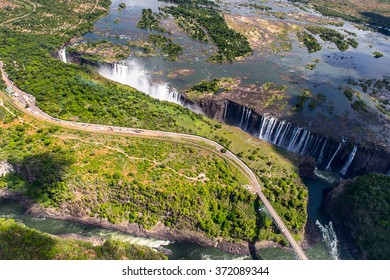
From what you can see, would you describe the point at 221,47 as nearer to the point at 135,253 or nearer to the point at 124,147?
the point at 124,147

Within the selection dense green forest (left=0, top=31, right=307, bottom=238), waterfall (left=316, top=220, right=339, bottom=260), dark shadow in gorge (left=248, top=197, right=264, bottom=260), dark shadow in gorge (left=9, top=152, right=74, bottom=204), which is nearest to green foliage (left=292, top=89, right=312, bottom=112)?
dense green forest (left=0, top=31, right=307, bottom=238)

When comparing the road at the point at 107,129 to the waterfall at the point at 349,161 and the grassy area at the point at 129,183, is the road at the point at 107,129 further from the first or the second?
the waterfall at the point at 349,161

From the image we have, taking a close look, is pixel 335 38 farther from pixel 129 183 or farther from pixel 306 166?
pixel 129 183

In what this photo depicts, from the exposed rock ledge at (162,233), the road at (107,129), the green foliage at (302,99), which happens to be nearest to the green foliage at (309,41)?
the green foliage at (302,99)

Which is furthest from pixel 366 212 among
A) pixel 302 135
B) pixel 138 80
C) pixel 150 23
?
pixel 150 23

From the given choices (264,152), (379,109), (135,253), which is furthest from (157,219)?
(379,109)

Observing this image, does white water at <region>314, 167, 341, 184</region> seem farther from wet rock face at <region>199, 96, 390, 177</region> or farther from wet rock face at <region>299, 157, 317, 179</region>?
wet rock face at <region>299, 157, 317, 179</region>
